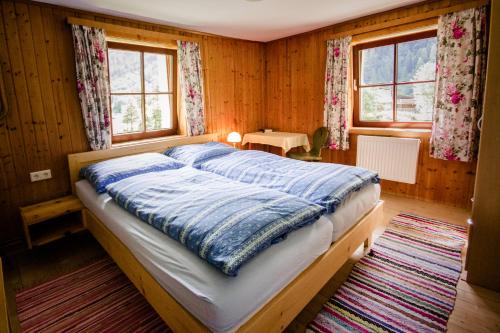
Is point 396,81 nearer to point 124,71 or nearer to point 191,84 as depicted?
point 191,84

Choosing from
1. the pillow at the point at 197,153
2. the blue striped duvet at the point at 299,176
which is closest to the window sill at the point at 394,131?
the blue striped duvet at the point at 299,176

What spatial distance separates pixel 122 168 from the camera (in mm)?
2619

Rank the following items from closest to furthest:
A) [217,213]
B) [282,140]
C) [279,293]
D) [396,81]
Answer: [279,293] < [217,213] < [396,81] < [282,140]

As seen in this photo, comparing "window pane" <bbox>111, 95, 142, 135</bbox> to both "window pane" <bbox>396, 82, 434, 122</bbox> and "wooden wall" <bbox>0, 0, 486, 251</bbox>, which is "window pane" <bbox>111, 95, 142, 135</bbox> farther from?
"window pane" <bbox>396, 82, 434, 122</bbox>

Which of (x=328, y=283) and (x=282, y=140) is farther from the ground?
(x=282, y=140)

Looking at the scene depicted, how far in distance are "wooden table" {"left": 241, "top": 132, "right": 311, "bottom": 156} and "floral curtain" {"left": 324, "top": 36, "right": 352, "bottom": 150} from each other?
0.45 meters

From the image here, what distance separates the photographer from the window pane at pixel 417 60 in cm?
328

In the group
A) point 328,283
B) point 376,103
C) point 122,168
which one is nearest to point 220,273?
point 328,283

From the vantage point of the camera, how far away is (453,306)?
5.91 feet

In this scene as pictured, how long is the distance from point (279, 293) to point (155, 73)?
10.5ft

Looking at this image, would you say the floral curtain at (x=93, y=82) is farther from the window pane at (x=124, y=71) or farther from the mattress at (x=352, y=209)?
the mattress at (x=352, y=209)

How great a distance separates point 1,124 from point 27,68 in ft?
1.84

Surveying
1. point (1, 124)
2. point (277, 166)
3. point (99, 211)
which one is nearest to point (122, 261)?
point (99, 211)

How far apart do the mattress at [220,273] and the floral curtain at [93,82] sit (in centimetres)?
159
